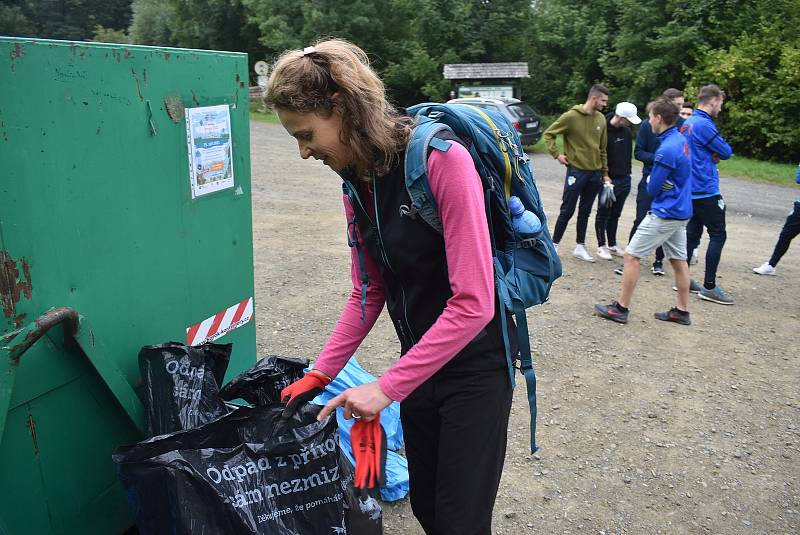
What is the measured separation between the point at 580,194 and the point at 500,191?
5.70 m

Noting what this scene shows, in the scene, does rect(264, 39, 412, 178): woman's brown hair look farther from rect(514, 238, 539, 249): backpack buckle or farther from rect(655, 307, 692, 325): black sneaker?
rect(655, 307, 692, 325): black sneaker

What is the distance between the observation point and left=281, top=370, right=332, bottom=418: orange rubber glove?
2000 millimetres

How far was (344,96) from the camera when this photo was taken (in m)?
1.64

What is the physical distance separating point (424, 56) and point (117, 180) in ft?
80.6

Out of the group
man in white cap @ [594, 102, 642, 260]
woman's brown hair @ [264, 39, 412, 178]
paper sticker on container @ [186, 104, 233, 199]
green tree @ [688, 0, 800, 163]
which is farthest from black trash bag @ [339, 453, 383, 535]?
green tree @ [688, 0, 800, 163]

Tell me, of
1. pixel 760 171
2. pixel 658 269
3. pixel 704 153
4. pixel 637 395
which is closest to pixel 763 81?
pixel 760 171

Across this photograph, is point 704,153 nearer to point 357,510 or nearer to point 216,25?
point 357,510

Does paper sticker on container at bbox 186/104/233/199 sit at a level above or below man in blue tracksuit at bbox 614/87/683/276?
above

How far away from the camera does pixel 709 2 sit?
1822 centimetres

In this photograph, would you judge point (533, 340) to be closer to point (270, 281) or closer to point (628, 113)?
point (270, 281)

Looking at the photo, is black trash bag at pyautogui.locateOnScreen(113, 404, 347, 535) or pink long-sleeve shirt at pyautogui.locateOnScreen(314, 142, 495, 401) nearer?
A: pink long-sleeve shirt at pyautogui.locateOnScreen(314, 142, 495, 401)

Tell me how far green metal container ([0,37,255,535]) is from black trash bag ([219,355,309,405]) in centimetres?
33

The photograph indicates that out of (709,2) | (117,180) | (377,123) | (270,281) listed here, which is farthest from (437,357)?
(709,2)

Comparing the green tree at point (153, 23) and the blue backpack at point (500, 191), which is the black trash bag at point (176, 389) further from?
the green tree at point (153, 23)
